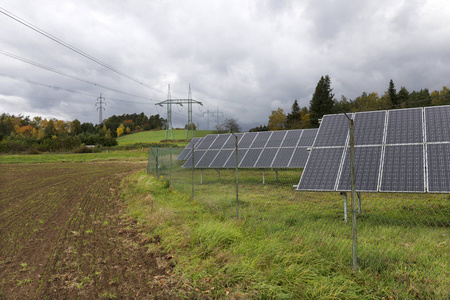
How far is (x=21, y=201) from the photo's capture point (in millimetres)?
12828

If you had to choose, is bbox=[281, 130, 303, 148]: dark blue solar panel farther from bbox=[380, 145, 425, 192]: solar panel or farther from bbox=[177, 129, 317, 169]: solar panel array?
bbox=[380, 145, 425, 192]: solar panel

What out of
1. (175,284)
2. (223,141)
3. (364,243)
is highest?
(223,141)

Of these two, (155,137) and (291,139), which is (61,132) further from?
(291,139)

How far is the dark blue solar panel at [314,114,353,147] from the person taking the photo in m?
8.57

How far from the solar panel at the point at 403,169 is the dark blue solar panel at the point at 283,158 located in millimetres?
7207

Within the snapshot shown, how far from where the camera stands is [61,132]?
3605 inches

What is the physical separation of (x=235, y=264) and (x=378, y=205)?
22.5ft

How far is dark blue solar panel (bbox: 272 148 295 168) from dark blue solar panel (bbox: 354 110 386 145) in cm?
580

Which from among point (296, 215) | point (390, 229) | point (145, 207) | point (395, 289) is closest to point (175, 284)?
point (395, 289)

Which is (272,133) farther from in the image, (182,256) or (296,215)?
(182,256)

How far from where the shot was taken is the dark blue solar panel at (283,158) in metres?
14.7

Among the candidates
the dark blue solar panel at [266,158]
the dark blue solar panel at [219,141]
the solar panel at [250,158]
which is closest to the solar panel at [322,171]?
the dark blue solar panel at [266,158]

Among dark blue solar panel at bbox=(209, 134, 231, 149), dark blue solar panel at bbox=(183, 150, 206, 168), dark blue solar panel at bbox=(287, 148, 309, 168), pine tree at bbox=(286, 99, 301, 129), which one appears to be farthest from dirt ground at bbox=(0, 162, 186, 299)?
pine tree at bbox=(286, 99, 301, 129)

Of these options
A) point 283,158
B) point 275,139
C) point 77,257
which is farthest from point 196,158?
point 77,257
